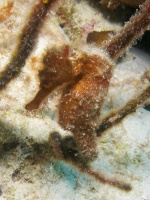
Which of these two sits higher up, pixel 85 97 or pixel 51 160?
pixel 85 97

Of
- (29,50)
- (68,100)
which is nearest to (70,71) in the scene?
(68,100)

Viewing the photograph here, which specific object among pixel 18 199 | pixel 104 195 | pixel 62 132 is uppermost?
pixel 62 132

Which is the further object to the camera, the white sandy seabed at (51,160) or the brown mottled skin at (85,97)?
the white sandy seabed at (51,160)

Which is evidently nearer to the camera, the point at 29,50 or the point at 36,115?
the point at 29,50

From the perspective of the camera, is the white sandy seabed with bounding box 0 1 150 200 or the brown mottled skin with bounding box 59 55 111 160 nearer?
the brown mottled skin with bounding box 59 55 111 160

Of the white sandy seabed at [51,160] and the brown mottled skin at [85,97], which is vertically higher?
the brown mottled skin at [85,97]

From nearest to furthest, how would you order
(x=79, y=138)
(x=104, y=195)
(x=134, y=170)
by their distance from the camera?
(x=79, y=138), (x=104, y=195), (x=134, y=170)

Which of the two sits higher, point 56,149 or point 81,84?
point 81,84

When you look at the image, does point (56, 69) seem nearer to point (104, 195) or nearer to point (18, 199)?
point (18, 199)
